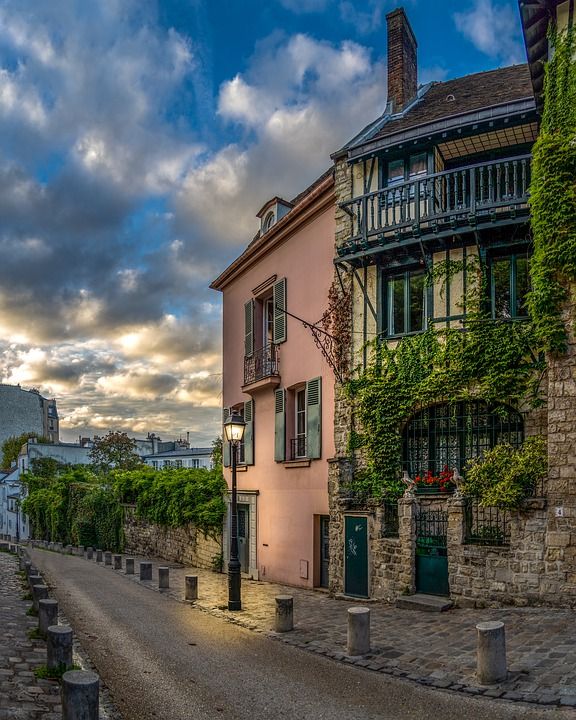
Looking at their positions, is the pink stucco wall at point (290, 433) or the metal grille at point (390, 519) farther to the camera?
the pink stucco wall at point (290, 433)

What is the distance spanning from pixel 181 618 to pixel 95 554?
17.9m

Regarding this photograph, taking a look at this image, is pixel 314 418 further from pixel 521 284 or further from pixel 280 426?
pixel 521 284

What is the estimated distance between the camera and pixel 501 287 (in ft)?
45.5

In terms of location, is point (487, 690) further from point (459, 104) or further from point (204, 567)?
point (204, 567)

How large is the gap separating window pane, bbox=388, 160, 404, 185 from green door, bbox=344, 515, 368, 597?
7.70 m

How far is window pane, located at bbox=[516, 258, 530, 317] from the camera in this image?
532 inches

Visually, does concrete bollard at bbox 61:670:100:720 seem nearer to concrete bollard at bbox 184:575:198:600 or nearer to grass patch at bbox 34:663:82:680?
grass patch at bbox 34:663:82:680

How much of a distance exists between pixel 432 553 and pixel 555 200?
275 inches

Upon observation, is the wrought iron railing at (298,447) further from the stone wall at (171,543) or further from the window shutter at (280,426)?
the stone wall at (171,543)

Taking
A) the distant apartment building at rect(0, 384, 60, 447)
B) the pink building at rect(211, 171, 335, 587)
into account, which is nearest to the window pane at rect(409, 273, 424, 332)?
the pink building at rect(211, 171, 335, 587)

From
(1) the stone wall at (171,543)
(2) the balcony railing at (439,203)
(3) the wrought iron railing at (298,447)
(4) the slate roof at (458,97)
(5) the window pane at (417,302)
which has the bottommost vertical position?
(1) the stone wall at (171,543)

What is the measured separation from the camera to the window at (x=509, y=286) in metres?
13.6

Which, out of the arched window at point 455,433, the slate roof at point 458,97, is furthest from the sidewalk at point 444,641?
the slate roof at point 458,97

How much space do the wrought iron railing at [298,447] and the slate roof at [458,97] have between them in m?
7.85
